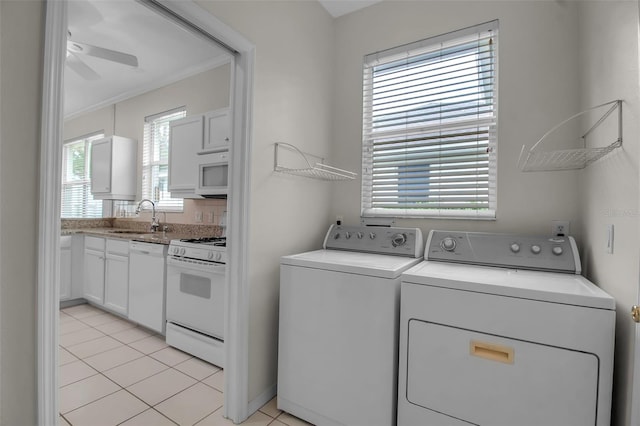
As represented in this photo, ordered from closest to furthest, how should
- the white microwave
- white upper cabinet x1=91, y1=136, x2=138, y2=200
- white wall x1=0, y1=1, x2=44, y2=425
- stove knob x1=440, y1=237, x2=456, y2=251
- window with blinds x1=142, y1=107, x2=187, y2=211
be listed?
white wall x1=0, y1=1, x2=44, y2=425, stove knob x1=440, y1=237, x2=456, y2=251, the white microwave, window with blinds x1=142, y1=107, x2=187, y2=211, white upper cabinet x1=91, y1=136, x2=138, y2=200

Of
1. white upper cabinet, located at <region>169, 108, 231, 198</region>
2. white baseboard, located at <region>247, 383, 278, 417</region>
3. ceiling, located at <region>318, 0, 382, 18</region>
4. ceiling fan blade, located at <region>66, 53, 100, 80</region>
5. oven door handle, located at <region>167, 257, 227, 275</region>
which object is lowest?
white baseboard, located at <region>247, 383, 278, 417</region>

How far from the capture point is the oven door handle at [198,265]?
2367 millimetres

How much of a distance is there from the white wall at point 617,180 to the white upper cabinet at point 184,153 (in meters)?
2.88

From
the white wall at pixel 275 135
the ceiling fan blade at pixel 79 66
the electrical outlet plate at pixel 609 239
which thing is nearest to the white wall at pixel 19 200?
the white wall at pixel 275 135

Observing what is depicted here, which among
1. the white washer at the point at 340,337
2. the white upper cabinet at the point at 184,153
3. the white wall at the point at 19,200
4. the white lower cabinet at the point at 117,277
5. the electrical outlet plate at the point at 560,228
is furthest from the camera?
the white lower cabinet at the point at 117,277

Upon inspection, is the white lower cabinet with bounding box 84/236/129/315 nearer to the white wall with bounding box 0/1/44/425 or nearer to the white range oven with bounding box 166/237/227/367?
the white range oven with bounding box 166/237/227/367

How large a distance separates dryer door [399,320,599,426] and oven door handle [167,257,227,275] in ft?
4.81

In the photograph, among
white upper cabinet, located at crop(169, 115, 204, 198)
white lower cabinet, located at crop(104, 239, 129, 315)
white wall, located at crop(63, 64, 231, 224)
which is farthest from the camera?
white wall, located at crop(63, 64, 231, 224)

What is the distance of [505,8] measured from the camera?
198cm

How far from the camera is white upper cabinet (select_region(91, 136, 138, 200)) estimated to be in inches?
163

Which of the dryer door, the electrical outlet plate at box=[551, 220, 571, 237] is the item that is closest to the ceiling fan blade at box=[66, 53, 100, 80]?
the dryer door

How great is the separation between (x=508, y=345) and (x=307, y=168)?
4.89 ft

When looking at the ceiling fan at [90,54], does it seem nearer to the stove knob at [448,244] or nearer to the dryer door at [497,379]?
the stove knob at [448,244]

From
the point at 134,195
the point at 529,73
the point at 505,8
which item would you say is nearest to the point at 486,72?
the point at 529,73
